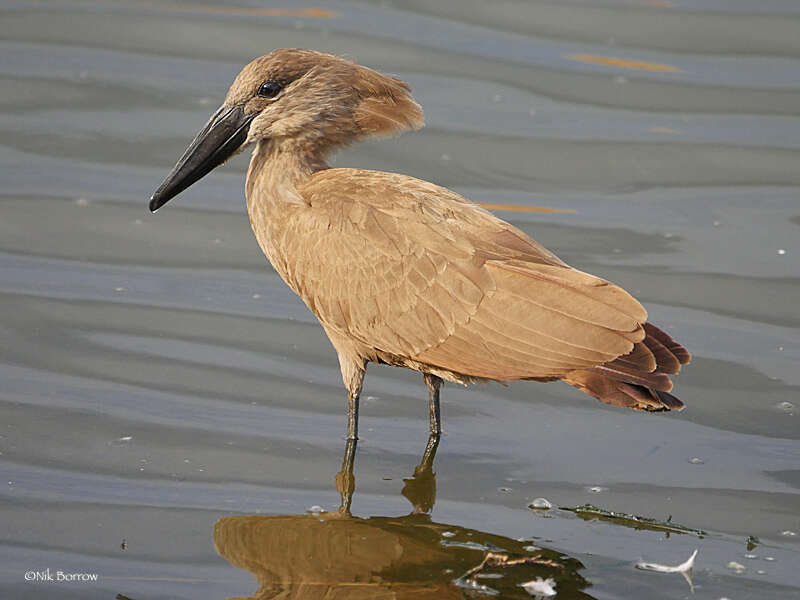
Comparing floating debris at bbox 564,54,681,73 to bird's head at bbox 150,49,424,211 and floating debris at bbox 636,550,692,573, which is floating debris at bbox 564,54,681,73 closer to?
bird's head at bbox 150,49,424,211

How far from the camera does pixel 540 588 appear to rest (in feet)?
13.9

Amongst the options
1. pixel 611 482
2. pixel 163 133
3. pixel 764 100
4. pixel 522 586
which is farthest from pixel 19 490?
pixel 764 100

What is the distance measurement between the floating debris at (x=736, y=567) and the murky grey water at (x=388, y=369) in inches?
2.6

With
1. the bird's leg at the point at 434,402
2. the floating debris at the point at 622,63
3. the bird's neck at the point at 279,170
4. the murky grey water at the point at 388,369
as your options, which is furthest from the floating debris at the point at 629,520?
the floating debris at the point at 622,63

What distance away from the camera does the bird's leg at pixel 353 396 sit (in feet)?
17.3

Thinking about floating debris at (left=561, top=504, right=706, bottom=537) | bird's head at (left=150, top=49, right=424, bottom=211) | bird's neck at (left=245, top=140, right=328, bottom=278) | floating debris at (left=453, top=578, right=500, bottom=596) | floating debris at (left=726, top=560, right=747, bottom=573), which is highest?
bird's head at (left=150, top=49, right=424, bottom=211)

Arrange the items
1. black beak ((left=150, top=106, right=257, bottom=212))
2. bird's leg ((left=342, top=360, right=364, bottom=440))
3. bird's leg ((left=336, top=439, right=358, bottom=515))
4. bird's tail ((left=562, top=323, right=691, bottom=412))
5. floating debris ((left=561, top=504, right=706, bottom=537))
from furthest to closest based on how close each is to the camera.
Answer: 1. black beak ((left=150, top=106, right=257, bottom=212))
2. bird's leg ((left=342, top=360, right=364, bottom=440))
3. bird's leg ((left=336, top=439, right=358, bottom=515))
4. floating debris ((left=561, top=504, right=706, bottom=537))
5. bird's tail ((left=562, top=323, right=691, bottom=412))

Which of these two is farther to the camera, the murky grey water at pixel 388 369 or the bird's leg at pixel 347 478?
the bird's leg at pixel 347 478

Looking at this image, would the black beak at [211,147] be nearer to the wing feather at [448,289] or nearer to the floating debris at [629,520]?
the wing feather at [448,289]

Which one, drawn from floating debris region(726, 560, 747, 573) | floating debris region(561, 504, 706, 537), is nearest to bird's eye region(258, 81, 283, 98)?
floating debris region(561, 504, 706, 537)

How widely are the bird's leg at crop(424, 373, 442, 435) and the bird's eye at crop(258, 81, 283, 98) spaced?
1402mm

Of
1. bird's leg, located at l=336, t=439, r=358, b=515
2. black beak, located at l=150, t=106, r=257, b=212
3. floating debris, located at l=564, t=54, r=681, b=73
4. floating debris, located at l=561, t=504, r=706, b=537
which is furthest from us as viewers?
floating debris, located at l=564, t=54, r=681, b=73

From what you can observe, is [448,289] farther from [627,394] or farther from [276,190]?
[276,190]

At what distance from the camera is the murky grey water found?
4.56 meters
